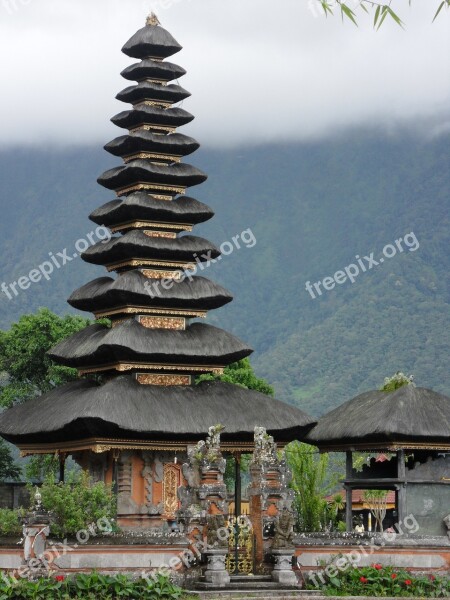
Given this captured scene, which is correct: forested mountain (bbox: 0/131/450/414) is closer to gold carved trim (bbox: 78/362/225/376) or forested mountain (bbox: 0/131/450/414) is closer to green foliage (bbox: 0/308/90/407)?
green foliage (bbox: 0/308/90/407)

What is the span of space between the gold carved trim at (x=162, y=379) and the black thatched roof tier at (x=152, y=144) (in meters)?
6.62

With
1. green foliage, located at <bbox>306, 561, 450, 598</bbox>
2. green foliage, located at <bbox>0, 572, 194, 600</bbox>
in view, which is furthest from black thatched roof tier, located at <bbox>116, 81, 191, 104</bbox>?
green foliage, located at <bbox>0, 572, 194, 600</bbox>

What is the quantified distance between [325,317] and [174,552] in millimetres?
81968

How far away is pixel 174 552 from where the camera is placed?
1062 inches

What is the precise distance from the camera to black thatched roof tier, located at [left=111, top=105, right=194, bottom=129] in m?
37.0

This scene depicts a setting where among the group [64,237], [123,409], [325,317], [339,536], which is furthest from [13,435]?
[64,237]

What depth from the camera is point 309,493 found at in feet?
133

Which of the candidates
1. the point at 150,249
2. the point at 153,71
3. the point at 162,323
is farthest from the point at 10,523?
the point at 153,71

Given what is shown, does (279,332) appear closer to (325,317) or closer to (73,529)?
(325,317)

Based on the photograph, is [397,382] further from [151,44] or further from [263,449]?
[151,44]

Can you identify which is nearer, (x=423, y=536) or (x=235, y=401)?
(x=423, y=536)

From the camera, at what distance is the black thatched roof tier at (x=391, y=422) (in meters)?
31.1

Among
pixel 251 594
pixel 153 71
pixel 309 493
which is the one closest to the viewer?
pixel 251 594
